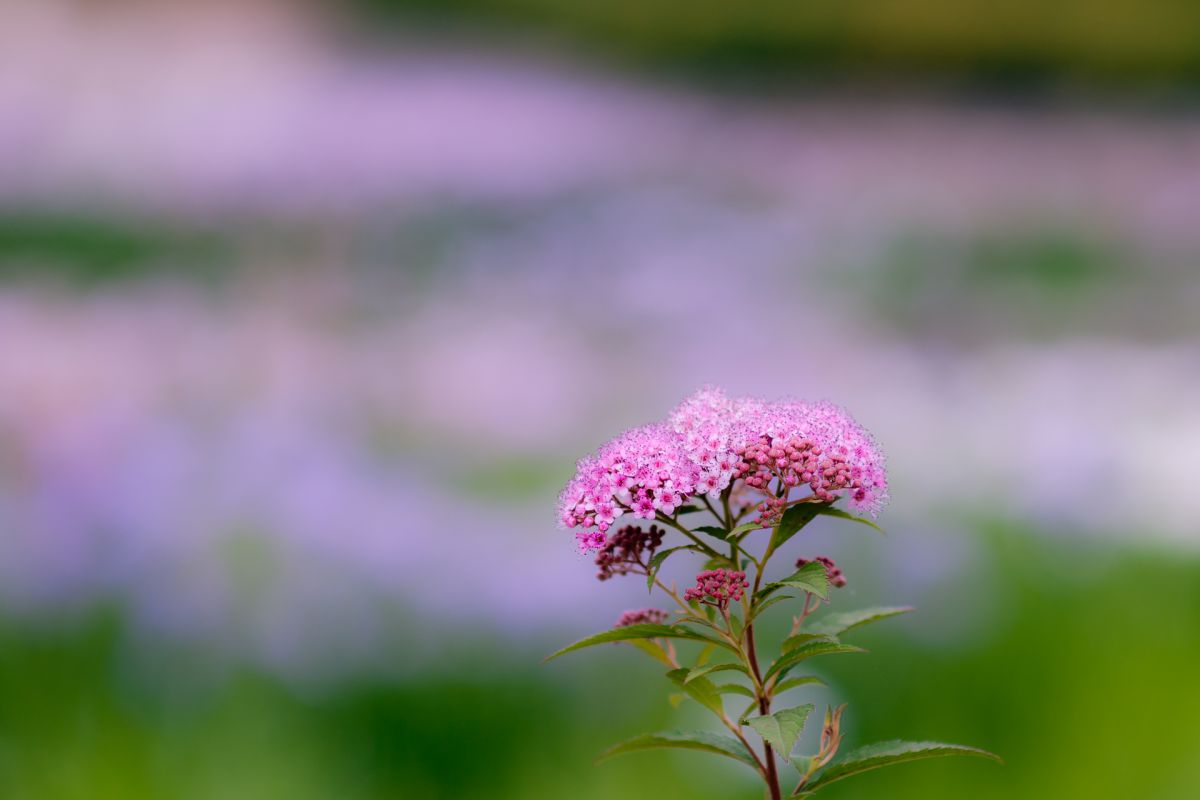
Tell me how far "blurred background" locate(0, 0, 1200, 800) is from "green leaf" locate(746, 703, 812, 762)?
1.87 feet

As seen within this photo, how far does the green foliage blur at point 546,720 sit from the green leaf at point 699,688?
53 cm

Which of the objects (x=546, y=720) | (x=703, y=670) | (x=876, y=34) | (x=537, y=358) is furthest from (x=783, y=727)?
(x=876, y=34)

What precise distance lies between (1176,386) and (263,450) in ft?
3.61

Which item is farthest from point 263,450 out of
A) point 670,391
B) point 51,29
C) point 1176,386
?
point 1176,386

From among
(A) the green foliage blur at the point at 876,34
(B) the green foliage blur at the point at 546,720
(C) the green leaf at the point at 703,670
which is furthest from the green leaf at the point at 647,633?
(A) the green foliage blur at the point at 876,34

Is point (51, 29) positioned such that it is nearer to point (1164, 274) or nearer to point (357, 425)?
point (357, 425)

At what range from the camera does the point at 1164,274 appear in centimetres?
161

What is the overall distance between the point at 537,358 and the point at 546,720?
22.4 inches

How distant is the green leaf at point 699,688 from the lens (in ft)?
1.12

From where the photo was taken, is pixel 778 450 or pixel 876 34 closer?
pixel 778 450

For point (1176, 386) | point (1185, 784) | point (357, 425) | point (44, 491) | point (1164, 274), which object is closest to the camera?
point (1185, 784)

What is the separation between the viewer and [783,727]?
311 millimetres

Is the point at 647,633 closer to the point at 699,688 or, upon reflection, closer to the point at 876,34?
the point at 699,688

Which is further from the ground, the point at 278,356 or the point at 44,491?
the point at 278,356
